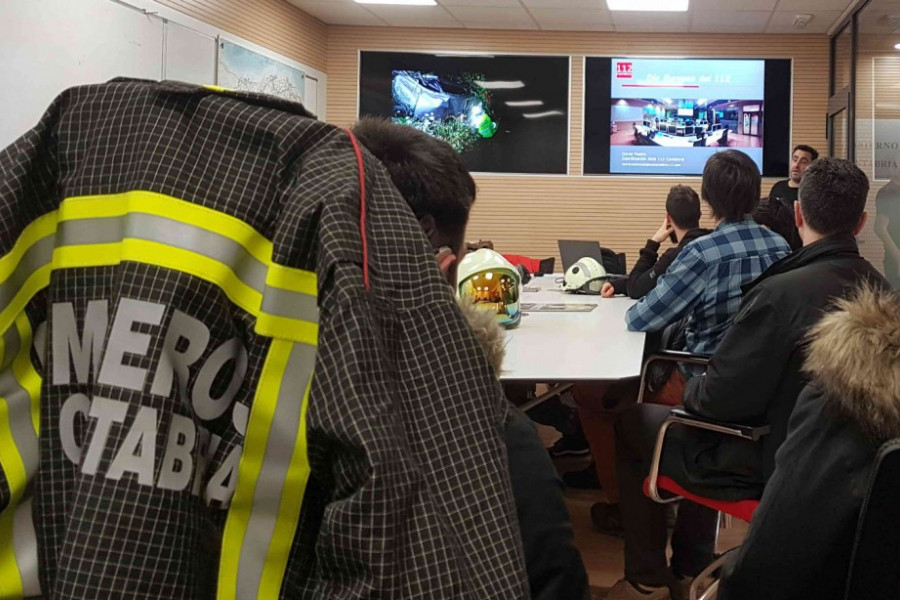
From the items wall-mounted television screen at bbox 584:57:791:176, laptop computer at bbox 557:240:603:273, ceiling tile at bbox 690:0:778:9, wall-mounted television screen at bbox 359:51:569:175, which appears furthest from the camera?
wall-mounted television screen at bbox 359:51:569:175

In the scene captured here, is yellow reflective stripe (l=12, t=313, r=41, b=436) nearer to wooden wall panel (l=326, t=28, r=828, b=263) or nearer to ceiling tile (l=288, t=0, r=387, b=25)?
ceiling tile (l=288, t=0, r=387, b=25)

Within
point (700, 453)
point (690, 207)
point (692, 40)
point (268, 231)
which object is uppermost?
point (692, 40)

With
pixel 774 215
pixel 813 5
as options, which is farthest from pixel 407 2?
pixel 774 215

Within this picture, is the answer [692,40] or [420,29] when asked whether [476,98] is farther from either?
[692,40]

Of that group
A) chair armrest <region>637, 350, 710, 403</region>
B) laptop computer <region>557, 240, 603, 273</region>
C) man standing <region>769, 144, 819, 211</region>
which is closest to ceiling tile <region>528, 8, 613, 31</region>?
man standing <region>769, 144, 819, 211</region>

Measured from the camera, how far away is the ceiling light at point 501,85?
842 centimetres

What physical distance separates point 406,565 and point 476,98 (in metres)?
8.12

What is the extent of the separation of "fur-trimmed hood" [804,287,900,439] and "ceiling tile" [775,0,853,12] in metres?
6.60

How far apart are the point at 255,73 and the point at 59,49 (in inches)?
91.8

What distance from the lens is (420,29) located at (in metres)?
8.48

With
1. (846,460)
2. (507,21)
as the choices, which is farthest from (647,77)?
(846,460)

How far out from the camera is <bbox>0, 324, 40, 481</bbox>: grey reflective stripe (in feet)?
2.31

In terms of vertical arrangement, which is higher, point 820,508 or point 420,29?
point 420,29

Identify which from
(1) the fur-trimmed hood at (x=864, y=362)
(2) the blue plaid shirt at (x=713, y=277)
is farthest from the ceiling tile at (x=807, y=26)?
(1) the fur-trimmed hood at (x=864, y=362)
